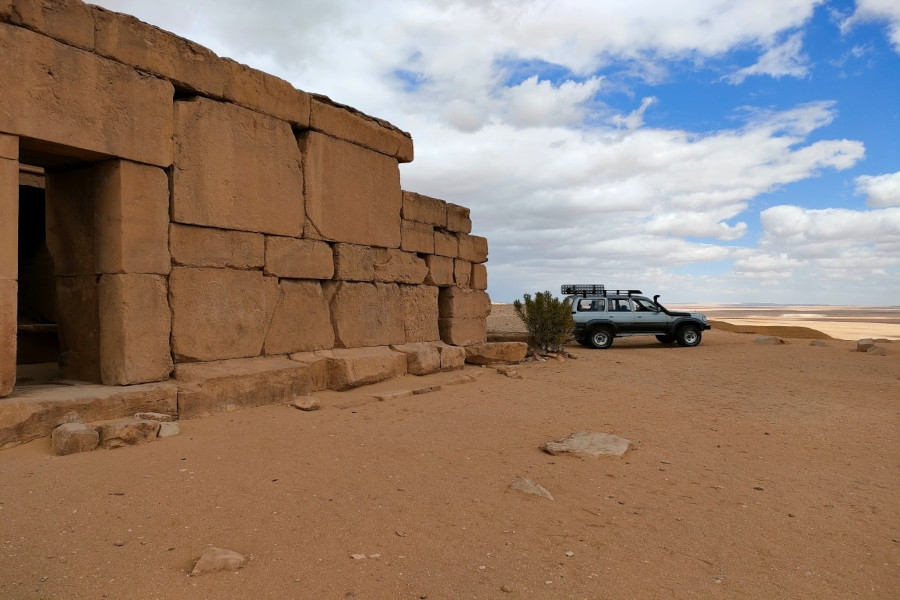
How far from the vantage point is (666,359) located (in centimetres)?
1299

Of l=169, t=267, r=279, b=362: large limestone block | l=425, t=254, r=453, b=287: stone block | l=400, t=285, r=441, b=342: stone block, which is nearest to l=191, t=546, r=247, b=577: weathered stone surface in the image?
l=169, t=267, r=279, b=362: large limestone block

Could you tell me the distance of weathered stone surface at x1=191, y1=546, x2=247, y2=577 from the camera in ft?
9.05

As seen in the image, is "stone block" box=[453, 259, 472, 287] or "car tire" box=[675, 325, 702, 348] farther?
"car tire" box=[675, 325, 702, 348]

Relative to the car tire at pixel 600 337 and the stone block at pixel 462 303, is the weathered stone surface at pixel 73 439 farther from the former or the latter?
the car tire at pixel 600 337

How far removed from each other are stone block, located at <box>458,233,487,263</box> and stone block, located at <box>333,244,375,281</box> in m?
2.59

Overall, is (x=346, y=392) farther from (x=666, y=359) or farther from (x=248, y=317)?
(x=666, y=359)

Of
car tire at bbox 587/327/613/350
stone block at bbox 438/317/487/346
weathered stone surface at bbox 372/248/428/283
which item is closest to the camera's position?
weathered stone surface at bbox 372/248/428/283

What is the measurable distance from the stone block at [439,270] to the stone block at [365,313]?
3.20 feet

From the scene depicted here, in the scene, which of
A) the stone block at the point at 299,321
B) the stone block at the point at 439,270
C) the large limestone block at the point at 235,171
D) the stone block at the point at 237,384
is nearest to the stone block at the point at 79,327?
the stone block at the point at 237,384

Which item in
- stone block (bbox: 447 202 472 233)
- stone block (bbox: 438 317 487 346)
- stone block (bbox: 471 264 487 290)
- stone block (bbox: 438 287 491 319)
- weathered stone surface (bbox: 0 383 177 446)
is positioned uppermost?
stone block (bbox: 447 202 472 233)

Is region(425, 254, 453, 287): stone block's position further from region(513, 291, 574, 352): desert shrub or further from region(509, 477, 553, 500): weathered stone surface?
region(509, 477, 553, 500): weathered stone surface

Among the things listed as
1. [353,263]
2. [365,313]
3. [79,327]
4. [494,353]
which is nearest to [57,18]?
[79,327]

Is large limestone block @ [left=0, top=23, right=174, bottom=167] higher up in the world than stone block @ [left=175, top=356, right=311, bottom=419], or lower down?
higher up

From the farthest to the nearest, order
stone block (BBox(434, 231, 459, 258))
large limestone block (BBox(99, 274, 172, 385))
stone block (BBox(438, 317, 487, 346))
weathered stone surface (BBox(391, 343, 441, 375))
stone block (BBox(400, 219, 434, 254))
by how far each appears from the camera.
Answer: stone block (BBox(438, 317, 487, 346))
stone block (BBox(434, 231, 459, 258))
stone block (BBox(400, 219, 434, 254))
weathered stone surface (BBox(391, 343, 441, 375))
large limestone block (BBox(99, 274, 172, 385))
